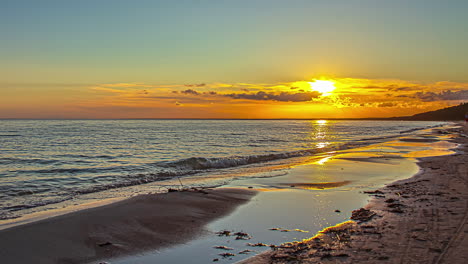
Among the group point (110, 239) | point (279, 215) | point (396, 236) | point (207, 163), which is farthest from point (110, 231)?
point (207, 163)

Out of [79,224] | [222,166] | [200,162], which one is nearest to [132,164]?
[200,162]

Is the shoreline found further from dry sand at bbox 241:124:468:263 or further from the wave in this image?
the wave

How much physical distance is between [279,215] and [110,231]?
4.44m

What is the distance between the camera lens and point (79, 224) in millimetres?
8266

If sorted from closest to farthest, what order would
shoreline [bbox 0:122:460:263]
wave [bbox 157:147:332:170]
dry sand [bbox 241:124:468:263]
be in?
dry sand [bbox 241:124:468:263]
shoreline [bbox 0:122:460:263]
wave [bbox 157:147:332:170]

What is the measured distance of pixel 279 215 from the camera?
366 inches

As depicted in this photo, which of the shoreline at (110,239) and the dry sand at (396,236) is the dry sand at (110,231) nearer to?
the shoreline at (110,239)

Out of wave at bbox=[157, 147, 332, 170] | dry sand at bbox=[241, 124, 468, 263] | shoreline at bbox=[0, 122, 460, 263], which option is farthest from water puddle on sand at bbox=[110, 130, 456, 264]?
wave at bbox=[157, 147, 332, 170]

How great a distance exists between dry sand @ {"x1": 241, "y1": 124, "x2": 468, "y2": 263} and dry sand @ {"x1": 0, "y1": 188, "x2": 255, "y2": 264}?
8.89 feet

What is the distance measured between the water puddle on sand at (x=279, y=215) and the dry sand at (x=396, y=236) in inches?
19.4

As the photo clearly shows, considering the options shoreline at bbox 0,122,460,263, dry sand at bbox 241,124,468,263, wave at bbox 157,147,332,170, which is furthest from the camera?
wave at bbox 157,147,332,170

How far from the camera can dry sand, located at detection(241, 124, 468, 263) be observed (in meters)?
5.93

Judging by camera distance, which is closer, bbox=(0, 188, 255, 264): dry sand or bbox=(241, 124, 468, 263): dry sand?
bbox=(241, 124, 468, 263): dry sand

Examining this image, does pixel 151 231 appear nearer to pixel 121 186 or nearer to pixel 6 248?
pixel 6 248
